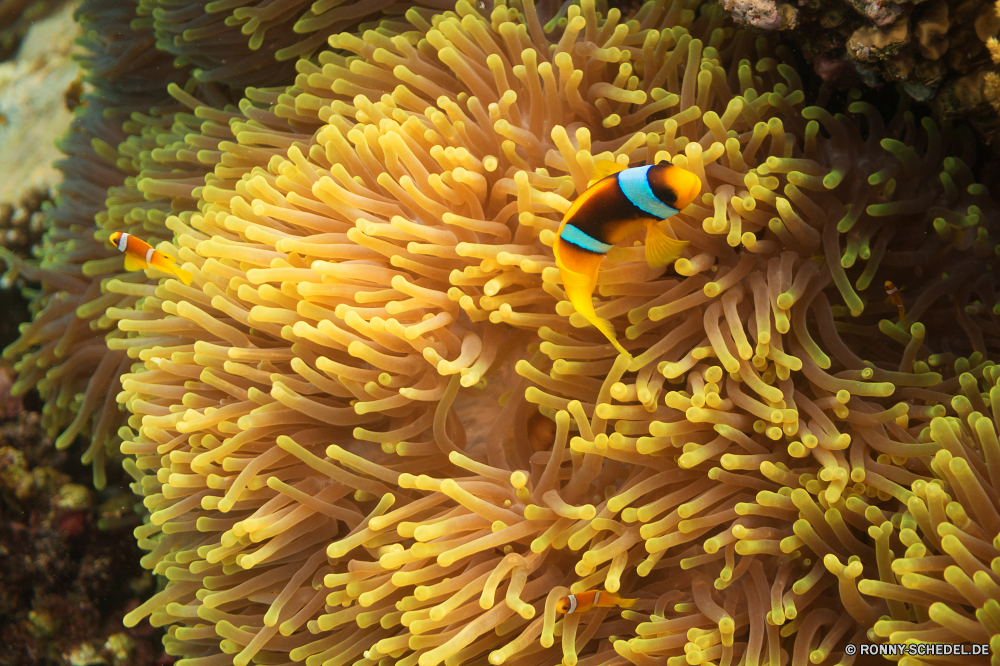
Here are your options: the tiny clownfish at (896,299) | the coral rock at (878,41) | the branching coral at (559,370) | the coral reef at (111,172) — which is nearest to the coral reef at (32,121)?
the coral reef at (111,172)

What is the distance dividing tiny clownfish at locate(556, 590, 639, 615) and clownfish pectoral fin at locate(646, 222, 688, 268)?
2.31ft

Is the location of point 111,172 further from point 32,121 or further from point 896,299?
point 896,299

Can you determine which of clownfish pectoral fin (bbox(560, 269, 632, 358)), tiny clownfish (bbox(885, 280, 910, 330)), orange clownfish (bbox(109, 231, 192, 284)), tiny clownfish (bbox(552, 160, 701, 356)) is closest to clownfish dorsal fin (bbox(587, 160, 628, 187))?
tiny clownfish (bbox(552, 160, 701, 356))

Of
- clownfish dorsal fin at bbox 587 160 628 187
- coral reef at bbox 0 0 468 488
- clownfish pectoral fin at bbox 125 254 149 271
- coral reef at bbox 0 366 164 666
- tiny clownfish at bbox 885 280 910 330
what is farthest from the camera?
coral reef at bbox 0 366 164 666

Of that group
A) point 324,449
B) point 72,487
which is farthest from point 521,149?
point 72,487

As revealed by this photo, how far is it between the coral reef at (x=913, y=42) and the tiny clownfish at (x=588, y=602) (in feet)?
4.30

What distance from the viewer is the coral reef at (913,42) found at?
135 cm

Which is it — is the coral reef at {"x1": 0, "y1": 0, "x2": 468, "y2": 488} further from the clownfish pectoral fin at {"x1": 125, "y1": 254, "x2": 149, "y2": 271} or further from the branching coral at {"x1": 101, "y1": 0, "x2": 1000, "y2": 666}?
the branching coral at {"x1": 101, "y1": 0, "x2": 1000, "y2": 666}

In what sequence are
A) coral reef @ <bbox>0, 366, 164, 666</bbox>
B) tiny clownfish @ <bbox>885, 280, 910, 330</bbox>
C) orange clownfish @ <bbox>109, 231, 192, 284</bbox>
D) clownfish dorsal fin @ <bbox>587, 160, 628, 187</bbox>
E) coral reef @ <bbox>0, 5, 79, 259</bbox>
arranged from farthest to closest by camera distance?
coral reef @ <bbox>0, 5, 79, 259</bbox> → coral reef @ <bbox>0, 366, 164, 666</bbox> → orange clownfish @ <bbox>109, 231, 192, 284</bbox> → tiny clownfish @ <bbox>885, 280, 910, 330</bbox> → clownfish dorsal fin @ <bbox>587, 160, 628, 187</bbox>

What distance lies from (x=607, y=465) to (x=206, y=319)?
1068mm

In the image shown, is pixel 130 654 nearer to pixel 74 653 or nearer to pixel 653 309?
pixel 74 653

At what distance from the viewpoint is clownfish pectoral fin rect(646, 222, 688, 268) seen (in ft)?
4.30

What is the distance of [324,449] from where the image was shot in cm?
165

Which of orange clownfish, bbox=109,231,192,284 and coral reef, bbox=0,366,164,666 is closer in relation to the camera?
orange clownfish, bbox=109,231,192,284
